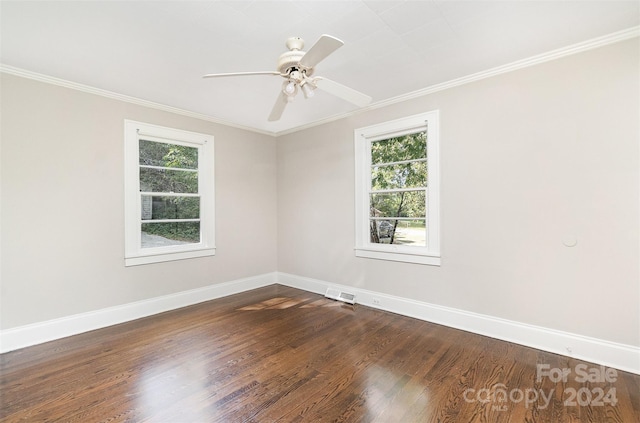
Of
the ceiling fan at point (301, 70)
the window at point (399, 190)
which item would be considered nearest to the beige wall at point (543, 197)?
the window at point (399, 190)

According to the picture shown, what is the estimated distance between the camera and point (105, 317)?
330 cm

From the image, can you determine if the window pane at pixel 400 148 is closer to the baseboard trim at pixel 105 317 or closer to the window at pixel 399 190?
the window at pixel 399 190

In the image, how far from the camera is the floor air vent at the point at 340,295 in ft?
13.2

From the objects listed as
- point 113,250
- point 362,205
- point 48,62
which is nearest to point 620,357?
point 362,205

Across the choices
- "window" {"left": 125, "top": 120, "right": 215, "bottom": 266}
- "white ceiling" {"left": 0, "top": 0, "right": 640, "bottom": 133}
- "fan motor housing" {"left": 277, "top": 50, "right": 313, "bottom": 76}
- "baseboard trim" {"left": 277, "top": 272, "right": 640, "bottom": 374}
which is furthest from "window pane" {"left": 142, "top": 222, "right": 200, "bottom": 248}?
"fan motor housing" {"left": 277, "top": 50, "right": 313, "bottom": 76}

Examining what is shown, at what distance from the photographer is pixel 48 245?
2.99 meters

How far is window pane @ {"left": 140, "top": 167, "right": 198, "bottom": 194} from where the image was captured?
12.3ft

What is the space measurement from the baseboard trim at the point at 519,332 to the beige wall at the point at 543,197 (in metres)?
0.07

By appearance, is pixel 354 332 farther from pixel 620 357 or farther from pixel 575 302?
pixel 620 357

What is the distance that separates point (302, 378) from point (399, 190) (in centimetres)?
244

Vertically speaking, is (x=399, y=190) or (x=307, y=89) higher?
(x=307, y=89)

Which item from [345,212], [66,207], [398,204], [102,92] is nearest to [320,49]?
[398,204]

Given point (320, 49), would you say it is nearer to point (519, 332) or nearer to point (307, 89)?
point (307, 89)

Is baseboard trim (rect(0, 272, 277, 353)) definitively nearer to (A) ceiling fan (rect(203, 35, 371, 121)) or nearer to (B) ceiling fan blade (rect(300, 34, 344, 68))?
(A) ceiling fan (rect(203, 35, 371, 121))
